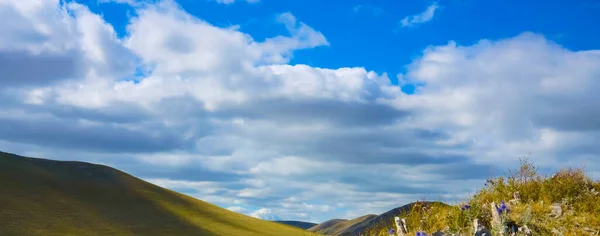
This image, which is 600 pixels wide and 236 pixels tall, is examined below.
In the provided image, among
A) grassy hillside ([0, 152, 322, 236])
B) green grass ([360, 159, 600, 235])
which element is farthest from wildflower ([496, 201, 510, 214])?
grassy hillside ([0, 152, 322, 236])

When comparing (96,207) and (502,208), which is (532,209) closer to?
(502,208)

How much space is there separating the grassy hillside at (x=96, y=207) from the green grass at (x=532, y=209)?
65405mm

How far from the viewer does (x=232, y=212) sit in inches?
4355

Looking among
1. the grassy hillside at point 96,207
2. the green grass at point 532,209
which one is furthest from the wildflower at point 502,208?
the grassy hillside at point 96,207

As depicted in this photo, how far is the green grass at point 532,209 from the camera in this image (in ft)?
38.3

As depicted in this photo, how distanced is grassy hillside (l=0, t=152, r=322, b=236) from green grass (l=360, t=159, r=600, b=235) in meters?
65.4

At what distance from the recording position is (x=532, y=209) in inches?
497

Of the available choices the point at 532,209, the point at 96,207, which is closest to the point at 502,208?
the point at 532,209

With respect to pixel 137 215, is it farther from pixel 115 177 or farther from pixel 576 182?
pixel 576 182

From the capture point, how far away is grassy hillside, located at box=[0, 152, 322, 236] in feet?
247

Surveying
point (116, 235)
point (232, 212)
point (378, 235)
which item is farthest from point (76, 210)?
point (378, 235)

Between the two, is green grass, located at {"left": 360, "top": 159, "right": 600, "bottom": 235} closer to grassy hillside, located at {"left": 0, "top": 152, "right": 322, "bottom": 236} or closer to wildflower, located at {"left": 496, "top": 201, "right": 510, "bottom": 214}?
wildflower, located at {"left": 496, "top": 201, "right": 510, "bottom": 214}

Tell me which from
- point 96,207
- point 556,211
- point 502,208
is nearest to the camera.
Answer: point 502,208

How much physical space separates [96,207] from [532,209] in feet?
276
